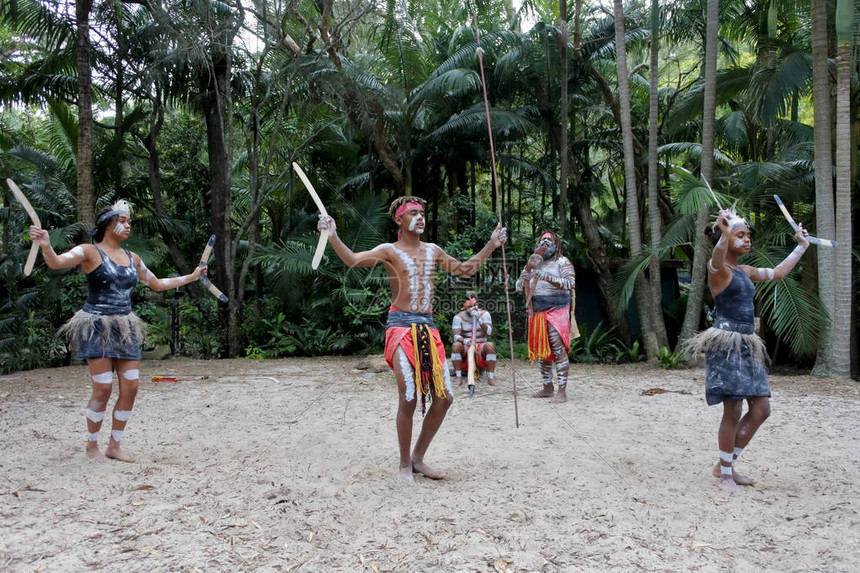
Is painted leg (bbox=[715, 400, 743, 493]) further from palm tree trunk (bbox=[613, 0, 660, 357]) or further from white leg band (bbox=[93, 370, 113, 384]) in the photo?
palm tree trunk (bbox=[613, 0, 660, 357])

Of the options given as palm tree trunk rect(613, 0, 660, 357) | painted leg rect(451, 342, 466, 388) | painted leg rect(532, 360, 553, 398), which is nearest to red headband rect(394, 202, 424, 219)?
painted leg rect(532, 360, 553, 398)

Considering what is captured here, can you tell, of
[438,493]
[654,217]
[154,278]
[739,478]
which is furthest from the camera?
[654,217]

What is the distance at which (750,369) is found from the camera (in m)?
3.92

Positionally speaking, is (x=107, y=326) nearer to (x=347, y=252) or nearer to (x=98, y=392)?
(x=98, y=392)

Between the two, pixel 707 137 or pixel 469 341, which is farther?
pixel 707 137

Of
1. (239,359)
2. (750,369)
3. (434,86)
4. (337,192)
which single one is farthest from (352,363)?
(750,369)

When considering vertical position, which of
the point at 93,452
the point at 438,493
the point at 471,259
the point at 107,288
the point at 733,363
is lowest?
the point at 438,493

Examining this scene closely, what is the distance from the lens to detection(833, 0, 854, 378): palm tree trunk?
26.1ft

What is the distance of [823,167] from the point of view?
27.1 feet

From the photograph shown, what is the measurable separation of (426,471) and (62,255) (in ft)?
9.33

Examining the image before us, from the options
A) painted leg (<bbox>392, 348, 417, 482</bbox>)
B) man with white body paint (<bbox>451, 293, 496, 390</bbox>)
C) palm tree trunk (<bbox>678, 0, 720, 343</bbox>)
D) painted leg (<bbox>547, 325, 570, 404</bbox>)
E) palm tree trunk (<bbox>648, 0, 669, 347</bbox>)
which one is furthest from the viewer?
palm tree trunk (<bbox>648, 0, 669, 347</bbox>)

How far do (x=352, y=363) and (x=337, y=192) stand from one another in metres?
4.27

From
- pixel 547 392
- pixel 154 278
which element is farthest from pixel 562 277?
pixel 154 278

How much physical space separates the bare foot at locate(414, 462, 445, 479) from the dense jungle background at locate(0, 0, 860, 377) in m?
5.14
